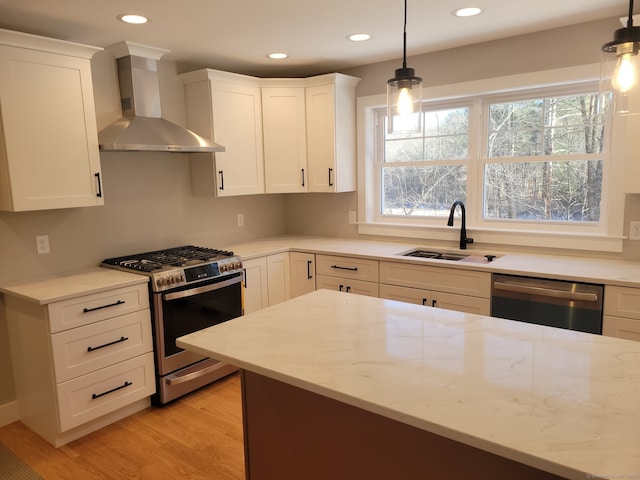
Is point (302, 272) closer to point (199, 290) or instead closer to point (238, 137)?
point (199, 290)

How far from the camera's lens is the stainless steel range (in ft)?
9.64

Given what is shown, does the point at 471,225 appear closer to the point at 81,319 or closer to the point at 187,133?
the point at 187,133

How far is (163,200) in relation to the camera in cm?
359

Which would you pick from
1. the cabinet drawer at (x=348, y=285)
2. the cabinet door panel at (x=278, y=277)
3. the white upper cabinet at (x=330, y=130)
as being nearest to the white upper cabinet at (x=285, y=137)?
the white upper cabinet at (x=330, y=130)

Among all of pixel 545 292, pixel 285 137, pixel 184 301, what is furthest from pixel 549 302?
pixel 285 137

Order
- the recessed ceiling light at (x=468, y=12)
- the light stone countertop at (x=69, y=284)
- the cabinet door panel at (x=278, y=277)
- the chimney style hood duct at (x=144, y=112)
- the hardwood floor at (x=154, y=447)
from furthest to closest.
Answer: the cabinet door panel at (x=278, y=277), the chimney style hood duct at (x=144, y=112), the recessed ceiling light at (x=468, y=12), the light stone countertop at (x=69, y=284), the hardwood floor at (x=154, y=447)

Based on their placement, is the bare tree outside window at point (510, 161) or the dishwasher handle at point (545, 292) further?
the bare tree outside window at point (510, 161)

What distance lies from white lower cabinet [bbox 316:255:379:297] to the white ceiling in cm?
158

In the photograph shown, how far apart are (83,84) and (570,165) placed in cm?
323

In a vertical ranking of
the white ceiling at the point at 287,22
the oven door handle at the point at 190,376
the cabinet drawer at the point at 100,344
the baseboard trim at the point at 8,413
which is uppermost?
the white ceiling at the point at 287,22

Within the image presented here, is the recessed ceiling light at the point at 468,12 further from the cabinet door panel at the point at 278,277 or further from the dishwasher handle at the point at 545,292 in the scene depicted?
the cabinet door panel at the point at 278,277

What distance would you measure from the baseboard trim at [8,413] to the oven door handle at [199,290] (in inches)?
46.7

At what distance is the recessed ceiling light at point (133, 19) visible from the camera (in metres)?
2.56

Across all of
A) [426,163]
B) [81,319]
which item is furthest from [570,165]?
[81,319]
